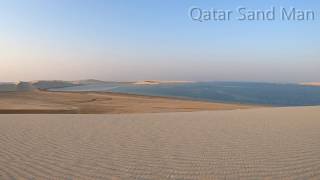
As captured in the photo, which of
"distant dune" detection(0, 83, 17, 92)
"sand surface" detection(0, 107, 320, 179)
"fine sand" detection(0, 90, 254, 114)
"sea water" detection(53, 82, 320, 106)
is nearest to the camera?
"sand surface" detection(0, 107, 320, 179)

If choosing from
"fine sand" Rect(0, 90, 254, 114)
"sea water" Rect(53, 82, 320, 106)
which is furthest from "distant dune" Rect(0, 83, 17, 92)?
"sea water" Rect(53, 82, 320, 106)

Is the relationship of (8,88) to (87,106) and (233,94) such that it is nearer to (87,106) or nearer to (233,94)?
(87,106)

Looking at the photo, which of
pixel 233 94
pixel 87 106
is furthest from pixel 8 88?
pixel 233 94

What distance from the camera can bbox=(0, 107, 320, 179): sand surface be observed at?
625 cm

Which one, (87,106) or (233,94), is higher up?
(87,106)

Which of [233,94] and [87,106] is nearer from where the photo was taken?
[87,106]

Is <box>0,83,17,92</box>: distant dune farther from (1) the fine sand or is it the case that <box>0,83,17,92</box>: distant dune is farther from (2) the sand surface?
(2) the sand surface

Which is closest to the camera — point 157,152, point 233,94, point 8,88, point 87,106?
point 157,152

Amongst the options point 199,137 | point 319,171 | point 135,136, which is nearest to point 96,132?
point 135,136

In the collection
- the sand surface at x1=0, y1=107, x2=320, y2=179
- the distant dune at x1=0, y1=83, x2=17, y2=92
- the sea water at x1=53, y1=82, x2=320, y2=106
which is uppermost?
the distant dune at x1=0, y1=83, x2=17, y2=92

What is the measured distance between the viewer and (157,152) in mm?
8078

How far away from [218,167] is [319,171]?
170 cm

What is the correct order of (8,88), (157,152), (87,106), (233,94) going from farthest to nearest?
(233,94), (8,88), (87,106), (157,152)

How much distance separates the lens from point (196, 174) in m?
6.22
